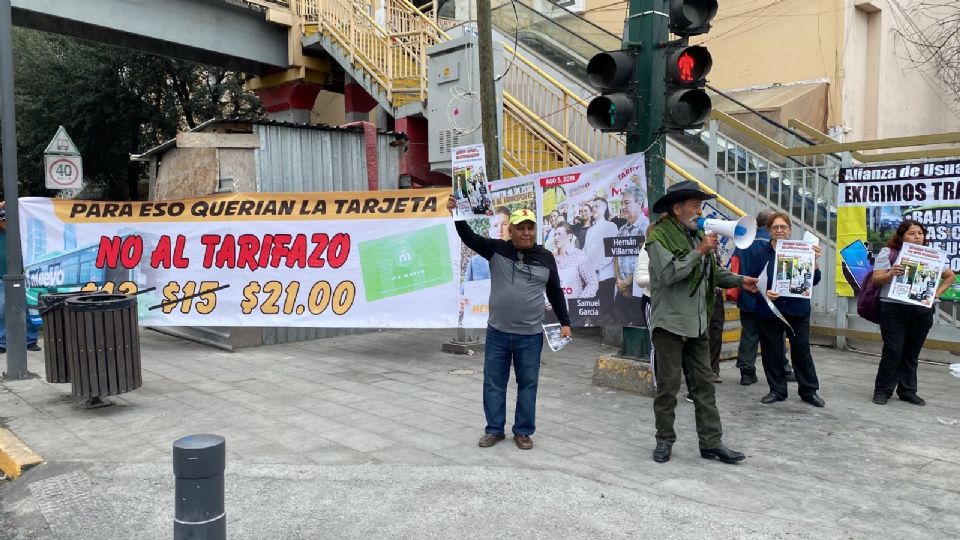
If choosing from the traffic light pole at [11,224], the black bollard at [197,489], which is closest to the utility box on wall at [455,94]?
the traffic light pole at [11,224]

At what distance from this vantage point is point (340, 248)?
29.5 ft

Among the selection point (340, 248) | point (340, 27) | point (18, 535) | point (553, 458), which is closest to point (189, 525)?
point (18, 535)

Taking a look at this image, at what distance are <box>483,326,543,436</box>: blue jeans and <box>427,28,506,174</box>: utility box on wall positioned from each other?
14.5 ft

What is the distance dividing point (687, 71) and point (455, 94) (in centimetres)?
395

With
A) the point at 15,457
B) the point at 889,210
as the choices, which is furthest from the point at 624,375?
the point at 15,457

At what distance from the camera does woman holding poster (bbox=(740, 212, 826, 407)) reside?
6.57 metres

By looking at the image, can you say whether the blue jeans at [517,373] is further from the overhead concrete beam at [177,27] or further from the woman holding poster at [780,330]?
the overhead concrete beam at [177,27]

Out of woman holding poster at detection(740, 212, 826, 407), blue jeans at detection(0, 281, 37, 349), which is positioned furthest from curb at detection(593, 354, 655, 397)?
blue jeans at detection(0, 281, 37, 349)

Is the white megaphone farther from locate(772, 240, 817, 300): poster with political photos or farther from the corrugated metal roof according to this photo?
the corrugated metal roof

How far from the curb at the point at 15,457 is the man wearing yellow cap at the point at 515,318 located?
129 inches

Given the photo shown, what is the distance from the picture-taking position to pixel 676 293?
16.4 feet

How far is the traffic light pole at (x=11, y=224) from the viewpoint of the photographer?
757 cm

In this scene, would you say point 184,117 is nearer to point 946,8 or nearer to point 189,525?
point 946,8

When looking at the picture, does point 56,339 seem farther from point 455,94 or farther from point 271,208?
point 455,94
